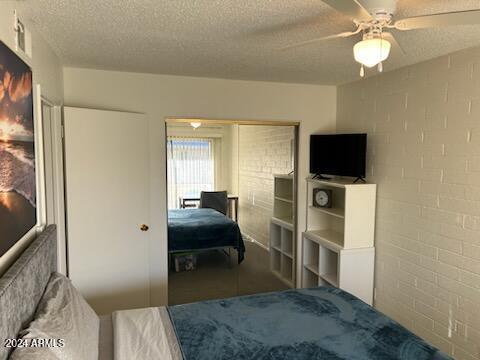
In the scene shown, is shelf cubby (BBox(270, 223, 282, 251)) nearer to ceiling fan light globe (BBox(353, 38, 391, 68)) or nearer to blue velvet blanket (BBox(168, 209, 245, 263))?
blue velvet blanket (BBox(168, 209, 245, 263))

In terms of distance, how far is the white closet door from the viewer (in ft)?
9.55

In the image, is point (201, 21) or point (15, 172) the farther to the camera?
point (201, 21)

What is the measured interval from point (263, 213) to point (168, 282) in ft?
4.16

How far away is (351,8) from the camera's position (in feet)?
4.51

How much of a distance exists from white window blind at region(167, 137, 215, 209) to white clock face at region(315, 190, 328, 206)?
110 cm

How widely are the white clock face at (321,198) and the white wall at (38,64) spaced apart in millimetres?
2565

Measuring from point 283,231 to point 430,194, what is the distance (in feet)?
5.52

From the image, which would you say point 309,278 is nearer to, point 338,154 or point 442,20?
point 338,154

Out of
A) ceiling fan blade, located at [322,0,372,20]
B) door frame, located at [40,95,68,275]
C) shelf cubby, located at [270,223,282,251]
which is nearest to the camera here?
ceiling fan blade, located at [322,0,372,20]

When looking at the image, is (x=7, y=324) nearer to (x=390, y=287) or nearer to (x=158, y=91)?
(x=158, y=91)

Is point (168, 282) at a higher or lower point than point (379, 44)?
lower

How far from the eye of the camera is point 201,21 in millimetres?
2018

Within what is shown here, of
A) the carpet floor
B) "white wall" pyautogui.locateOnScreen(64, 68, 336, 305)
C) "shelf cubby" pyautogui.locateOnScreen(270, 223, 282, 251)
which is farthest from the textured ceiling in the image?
the carpet floor

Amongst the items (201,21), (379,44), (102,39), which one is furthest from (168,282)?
(379,44)
